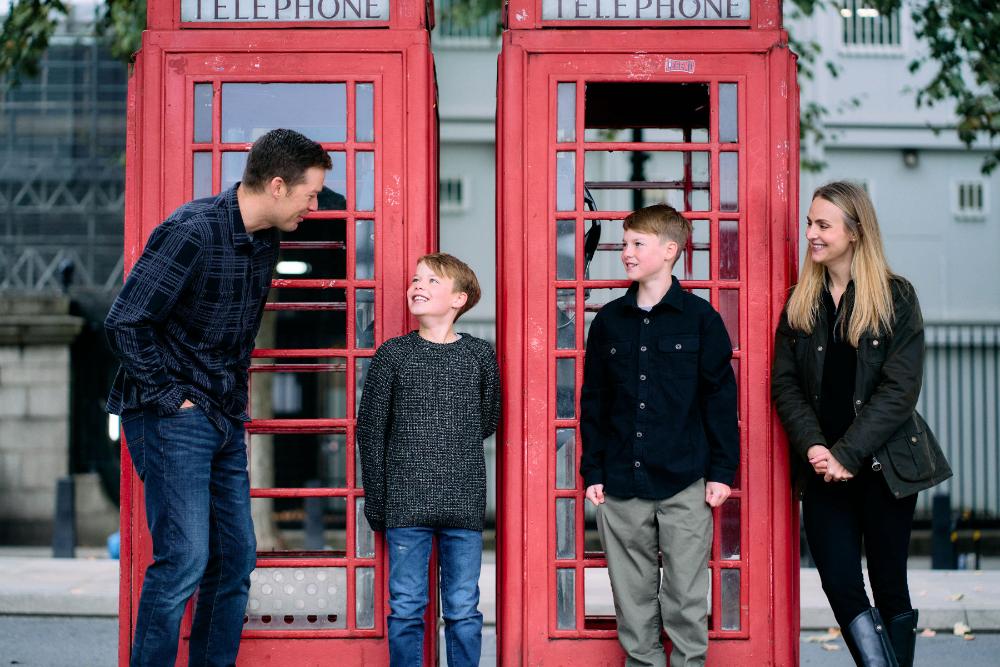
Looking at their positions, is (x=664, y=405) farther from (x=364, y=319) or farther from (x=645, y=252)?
(x=364, y=319)

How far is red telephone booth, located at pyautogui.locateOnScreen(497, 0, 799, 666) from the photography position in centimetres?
362

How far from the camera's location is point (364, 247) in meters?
3.65

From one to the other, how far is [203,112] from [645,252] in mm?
1583

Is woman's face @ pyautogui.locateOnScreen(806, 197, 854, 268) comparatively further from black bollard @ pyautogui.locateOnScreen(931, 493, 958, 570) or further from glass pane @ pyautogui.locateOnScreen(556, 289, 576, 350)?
black bollard @ pyautogui.locateOnScreen(931, 493, 958, 570)

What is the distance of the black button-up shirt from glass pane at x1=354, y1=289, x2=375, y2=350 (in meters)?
0.78

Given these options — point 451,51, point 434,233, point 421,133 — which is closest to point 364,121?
point 421,133

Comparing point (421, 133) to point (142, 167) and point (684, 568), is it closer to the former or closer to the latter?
point (142, 167)

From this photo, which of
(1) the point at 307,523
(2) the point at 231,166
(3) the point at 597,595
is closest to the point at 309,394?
(1) the point at 307,523

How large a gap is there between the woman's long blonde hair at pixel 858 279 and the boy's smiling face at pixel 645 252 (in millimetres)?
450

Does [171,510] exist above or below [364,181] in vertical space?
below

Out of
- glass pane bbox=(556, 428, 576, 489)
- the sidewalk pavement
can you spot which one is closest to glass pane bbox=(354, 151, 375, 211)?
glass pane bbox=(556, 428, 576, 489)

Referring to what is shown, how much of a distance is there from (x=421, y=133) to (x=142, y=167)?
0.96 m

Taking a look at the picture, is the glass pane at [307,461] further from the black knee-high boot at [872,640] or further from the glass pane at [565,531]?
the black knee-high boot at [872,640]

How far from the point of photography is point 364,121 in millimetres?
3637
